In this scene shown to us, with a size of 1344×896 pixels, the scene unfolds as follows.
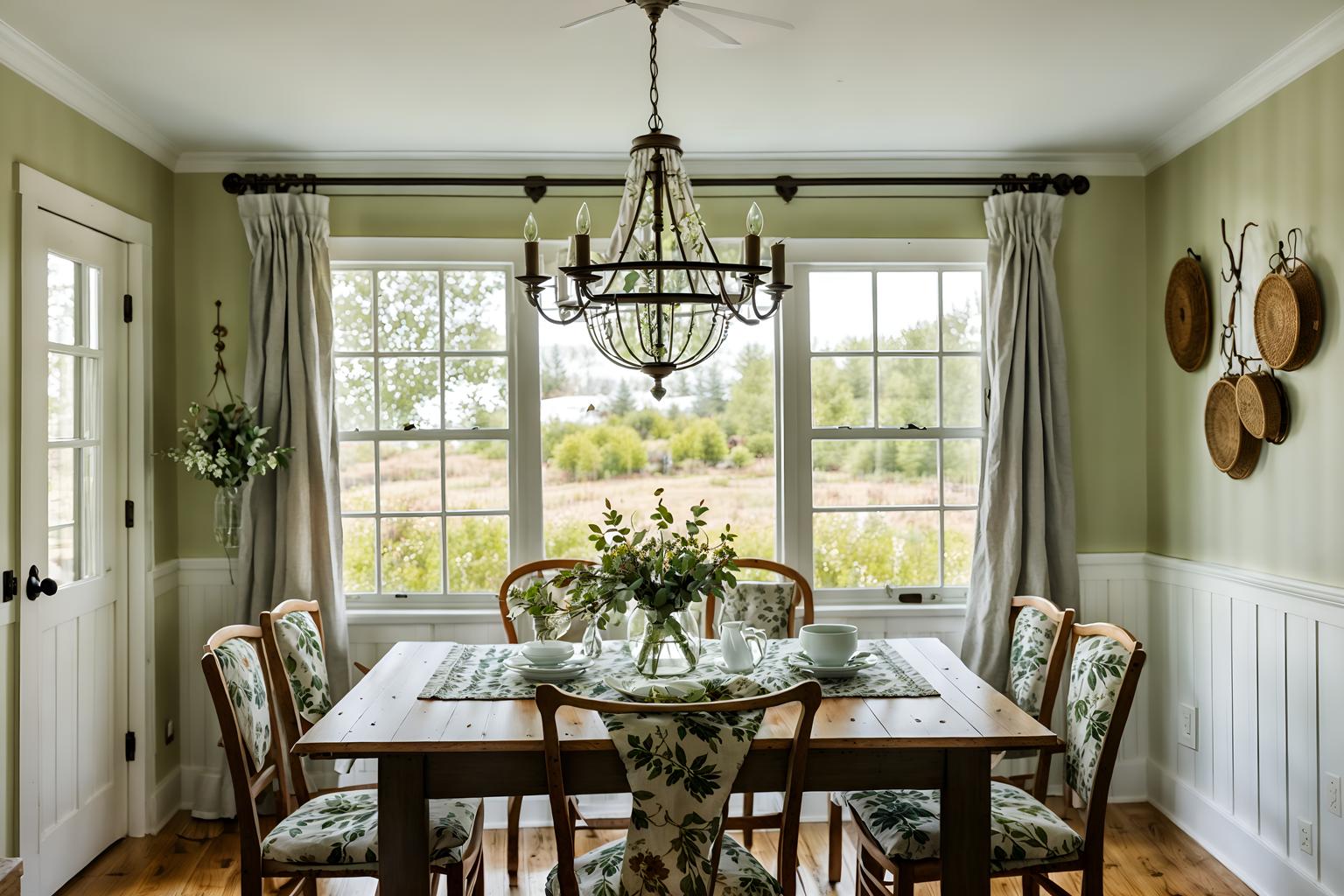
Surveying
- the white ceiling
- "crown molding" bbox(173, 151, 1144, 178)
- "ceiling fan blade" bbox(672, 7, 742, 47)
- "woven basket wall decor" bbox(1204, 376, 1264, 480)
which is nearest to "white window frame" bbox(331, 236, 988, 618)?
"crown molding" bbox(173, 151, 1144, 178)

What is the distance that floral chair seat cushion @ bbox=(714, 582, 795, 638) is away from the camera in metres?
3.33

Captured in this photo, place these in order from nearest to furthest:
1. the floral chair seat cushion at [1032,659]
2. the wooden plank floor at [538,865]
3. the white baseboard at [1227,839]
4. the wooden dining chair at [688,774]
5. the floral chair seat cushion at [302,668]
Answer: the wooden dining chair at [688,774] < the floral chair seat cushion at [302,668] < the floral chair seat cushion at [1032,659] < the white baseboard at [1227,839] < the wooden plank floor at [538,865]

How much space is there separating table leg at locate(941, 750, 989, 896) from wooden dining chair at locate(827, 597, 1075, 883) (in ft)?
1.80

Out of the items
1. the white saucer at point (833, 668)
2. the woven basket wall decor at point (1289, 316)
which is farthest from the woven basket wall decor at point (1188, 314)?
the white saucer at point (833, 668)

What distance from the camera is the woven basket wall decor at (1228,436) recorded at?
313 centimetres

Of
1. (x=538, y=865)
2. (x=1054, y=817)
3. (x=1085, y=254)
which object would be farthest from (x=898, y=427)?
(x=538, y=865)

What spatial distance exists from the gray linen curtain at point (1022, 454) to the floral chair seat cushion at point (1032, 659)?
77cm

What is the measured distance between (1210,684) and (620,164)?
9.42 ft

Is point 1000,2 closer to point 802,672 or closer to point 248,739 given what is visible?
point 802,672

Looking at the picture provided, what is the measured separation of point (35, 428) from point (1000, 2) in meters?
2.95

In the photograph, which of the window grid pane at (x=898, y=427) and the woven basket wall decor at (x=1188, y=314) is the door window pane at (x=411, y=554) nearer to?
the window grid pane at (x=898, y=427)

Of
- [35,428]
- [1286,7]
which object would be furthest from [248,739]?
[1286,7]

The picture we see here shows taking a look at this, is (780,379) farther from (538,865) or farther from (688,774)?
(688,774)

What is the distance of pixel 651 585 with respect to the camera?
2.41m
